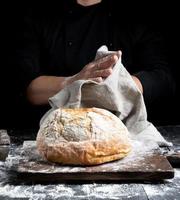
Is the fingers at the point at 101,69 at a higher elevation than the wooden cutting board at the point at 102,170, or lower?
higher

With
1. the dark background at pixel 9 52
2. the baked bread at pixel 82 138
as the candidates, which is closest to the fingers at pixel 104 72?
the baked bread at pixel 82 138

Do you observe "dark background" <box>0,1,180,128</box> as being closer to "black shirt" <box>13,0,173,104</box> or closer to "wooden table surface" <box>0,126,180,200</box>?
"black shirt" <box>13,0,173,104</box>

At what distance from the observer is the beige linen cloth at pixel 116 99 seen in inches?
61.9

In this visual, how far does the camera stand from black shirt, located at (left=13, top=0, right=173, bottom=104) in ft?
6.75

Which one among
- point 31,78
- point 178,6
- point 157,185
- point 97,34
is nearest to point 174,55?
point 178,6

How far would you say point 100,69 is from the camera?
164 cm

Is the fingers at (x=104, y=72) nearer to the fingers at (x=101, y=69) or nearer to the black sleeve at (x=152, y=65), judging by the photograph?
the fingers at (x=101, y=69)

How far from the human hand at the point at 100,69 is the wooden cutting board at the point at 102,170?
0.35 metres

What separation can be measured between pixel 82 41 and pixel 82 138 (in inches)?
36.4

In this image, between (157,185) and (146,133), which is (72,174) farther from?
(146,133)

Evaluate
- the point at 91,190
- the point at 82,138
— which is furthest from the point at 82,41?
the point at 91,190

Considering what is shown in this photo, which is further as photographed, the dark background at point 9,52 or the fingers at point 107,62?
the dark background at point 9,52

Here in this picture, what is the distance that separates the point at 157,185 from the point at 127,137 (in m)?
0.19

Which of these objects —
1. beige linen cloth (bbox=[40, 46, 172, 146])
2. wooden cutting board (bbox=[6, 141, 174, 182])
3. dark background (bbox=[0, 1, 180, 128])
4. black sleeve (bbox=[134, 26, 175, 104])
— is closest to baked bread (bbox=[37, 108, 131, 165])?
wooden cutting board (bbox=[6, 141, 174, 182])
